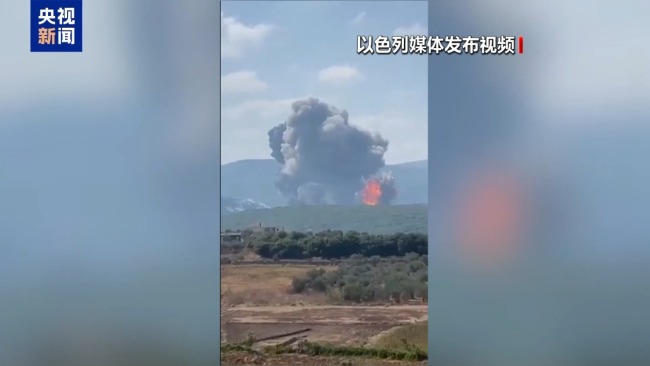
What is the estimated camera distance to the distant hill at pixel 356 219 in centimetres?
286

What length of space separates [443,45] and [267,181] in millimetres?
1096

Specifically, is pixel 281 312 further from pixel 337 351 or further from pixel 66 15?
pixel 66 15

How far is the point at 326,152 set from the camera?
2871 mm

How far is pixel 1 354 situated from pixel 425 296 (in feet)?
7.11

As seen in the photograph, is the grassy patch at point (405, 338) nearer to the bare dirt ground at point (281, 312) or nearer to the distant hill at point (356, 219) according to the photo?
the bare dirt ground at point (281, 312)

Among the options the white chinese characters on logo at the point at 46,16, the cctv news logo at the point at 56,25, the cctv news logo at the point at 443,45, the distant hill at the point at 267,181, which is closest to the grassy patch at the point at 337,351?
the distant hill at the point at 267,181

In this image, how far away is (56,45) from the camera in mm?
2912

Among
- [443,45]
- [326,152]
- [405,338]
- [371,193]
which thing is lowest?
[405,338]

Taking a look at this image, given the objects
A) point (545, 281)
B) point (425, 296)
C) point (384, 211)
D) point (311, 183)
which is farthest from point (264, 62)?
point (545, 281)

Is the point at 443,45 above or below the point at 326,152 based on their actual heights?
above

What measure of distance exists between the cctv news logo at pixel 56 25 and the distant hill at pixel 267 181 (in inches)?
39.3

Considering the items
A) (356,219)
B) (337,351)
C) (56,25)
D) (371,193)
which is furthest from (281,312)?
(56,25)

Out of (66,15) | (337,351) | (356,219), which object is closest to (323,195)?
(356,219)

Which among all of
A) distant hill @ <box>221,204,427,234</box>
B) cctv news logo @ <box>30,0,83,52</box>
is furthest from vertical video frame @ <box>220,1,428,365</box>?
cctv news logo @ <box>30,0,83,52</box>
